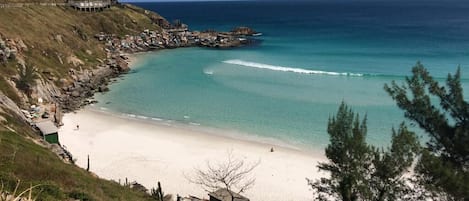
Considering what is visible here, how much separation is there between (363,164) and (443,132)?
4.37 meters

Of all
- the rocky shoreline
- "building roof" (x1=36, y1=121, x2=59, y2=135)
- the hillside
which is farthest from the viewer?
the rocky shoreline

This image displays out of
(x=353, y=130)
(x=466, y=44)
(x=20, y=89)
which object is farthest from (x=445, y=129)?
(x=466, y=44)

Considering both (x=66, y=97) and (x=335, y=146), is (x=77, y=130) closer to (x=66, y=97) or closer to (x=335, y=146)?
(x=66, y=97)

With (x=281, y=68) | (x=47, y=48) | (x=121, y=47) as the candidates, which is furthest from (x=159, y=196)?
(x=121, y=47)

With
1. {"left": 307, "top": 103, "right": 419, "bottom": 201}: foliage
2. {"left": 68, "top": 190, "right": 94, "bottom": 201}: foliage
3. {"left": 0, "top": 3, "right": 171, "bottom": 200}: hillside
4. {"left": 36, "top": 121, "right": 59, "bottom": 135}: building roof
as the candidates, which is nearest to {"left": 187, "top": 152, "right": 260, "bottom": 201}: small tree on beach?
{"left": 0, "top": 3, "right": 171, "bottom": 200}: hillside

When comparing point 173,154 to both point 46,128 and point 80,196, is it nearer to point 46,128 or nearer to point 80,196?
point 46,128

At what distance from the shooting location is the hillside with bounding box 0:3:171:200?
17.3 meters

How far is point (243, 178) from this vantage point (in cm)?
2962

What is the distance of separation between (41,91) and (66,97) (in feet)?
12.7

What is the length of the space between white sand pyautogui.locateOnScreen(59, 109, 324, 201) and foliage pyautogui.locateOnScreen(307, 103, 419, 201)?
8.56 m

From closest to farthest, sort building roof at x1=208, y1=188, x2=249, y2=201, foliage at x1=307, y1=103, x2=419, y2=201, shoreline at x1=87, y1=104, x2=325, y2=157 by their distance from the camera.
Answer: foliage at x1=307, y1=103, x2=419, y2=201 → building roof at x1=208, y1=188, x2=249, y2=201 → shoreline at x1=87, y1=104, x2=325, y2=157

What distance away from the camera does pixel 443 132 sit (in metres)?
14.7

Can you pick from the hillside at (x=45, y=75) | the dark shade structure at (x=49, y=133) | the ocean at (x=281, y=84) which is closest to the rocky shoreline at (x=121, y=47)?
the hillside at (x=45, y=75)

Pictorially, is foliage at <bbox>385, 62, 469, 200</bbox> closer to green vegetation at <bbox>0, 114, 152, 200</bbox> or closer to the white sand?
green vegetation at <bbox>0, 114, 152, 200</bbox>
